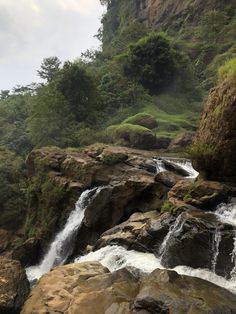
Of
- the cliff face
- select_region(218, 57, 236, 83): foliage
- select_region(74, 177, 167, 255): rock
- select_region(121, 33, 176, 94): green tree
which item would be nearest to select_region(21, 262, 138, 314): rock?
select_region(74, 177, 167, 255): rock

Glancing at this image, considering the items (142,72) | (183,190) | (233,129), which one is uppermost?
(142,72)

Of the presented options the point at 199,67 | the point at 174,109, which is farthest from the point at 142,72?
the point at 199,67

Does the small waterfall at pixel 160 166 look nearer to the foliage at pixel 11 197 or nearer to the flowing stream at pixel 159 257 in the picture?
the flowing stream at pixel 159 257

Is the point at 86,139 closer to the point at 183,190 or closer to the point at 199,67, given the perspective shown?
the point at 183,190

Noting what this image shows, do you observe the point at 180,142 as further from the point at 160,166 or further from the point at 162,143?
the point at 160,166

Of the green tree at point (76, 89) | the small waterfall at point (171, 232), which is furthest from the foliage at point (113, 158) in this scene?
the green tree at point (76, 89)

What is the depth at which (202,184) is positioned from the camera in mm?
16875

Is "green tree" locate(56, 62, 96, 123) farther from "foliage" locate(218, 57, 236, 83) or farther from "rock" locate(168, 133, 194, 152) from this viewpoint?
"foliage" locate(218, 57, 236, 83)

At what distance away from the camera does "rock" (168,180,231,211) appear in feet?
53.0

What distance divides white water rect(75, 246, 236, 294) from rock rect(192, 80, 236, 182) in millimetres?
4605

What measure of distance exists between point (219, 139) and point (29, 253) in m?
13.6

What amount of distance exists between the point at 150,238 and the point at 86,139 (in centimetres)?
2046

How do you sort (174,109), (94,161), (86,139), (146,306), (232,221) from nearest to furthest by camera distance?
1. (146,306)
2. (232,221)
3. (94,161)
4. (86,139)
5. (174,109)

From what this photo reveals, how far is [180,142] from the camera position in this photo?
32.9 metres
